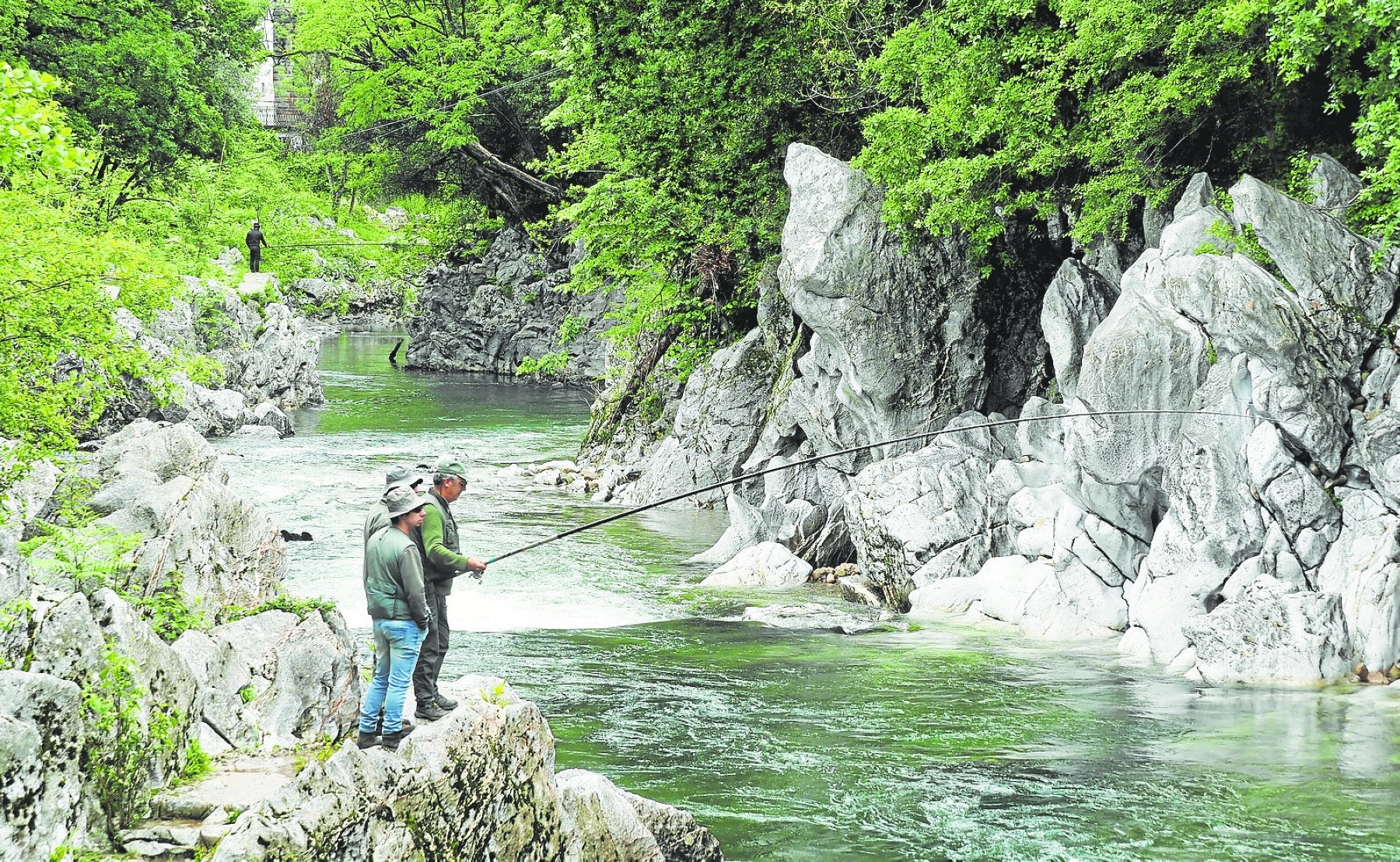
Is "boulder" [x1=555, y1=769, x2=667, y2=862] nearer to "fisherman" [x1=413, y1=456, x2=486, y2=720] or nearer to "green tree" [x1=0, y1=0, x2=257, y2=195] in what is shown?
"fisherman" [x1=413, y1=456, x2=486, y2=720]

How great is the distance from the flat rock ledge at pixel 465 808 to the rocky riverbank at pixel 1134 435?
6.80 meters

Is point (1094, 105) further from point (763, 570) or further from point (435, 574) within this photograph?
point (435, 574)

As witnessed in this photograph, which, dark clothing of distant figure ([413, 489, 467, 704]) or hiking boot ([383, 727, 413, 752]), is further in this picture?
dark clothing of distant figure ([413, 489, 467, 704])

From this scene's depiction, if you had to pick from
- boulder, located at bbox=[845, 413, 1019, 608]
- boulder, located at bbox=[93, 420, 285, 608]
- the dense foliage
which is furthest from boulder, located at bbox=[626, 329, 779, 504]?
boulder, located at bbox=[93, 420, 285, 608]

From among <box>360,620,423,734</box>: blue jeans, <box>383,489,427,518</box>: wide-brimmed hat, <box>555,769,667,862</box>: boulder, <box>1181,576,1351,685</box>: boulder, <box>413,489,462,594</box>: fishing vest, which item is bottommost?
<box>555,769,667,862</box>: boulder

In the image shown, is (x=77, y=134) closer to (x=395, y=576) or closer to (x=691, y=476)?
(x=691, y=476)

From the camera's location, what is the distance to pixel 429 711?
6.88 meters

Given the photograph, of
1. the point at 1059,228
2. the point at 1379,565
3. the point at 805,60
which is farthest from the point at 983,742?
the point at 805,60

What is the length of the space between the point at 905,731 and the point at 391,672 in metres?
5.44

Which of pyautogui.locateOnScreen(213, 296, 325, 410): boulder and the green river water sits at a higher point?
pyautogui.locateOnScreen(213, 296, 325, 410): boulder

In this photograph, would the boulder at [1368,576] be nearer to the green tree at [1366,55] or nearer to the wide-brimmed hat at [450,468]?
the green tree at [1366,55]

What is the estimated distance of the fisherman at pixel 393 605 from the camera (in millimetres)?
6785

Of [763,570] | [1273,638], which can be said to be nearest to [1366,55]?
[1273,638]

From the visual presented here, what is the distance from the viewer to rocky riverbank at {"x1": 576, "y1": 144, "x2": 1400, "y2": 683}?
39.1 ft
